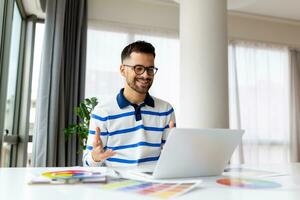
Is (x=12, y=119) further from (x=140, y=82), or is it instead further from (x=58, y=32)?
(x=140, y=82)

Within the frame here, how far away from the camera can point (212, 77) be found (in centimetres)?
281

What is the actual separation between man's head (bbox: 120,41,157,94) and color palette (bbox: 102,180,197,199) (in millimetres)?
583

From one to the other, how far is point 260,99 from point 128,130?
3.51 metres

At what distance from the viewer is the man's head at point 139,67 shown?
1.30 metres

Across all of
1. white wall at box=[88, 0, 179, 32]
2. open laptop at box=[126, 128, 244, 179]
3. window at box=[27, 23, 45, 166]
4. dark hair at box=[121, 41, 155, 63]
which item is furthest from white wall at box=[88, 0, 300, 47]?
open laptop at box=[126, 128, 244, 179]

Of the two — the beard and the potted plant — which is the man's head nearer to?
the beard

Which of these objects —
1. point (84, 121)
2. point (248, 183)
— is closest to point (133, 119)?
point (248, 183)

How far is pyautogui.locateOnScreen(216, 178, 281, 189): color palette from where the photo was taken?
0.78 meters

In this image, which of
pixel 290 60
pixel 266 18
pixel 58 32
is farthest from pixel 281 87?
pixel 58 32

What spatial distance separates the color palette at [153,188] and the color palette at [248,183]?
123 millimetres

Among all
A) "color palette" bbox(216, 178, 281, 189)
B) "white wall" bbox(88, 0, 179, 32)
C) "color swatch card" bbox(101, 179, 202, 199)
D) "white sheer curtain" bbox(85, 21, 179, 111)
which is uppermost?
"white wall" bbox(88, 0, 179, 32)

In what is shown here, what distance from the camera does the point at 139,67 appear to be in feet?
4.26

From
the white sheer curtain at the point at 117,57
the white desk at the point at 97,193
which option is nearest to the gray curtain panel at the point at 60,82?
the white sheer curtain at the point at 117,57

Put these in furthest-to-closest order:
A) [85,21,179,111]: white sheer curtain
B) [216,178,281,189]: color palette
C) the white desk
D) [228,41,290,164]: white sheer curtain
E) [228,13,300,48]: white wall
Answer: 1. [228,13,300,48]: white wall
2. [228,41,290,164]: white sheer curtain
3. [85,21,179,111]: white sheer curtain
4. [216,178,281,189]: color palette
5. the white desk
